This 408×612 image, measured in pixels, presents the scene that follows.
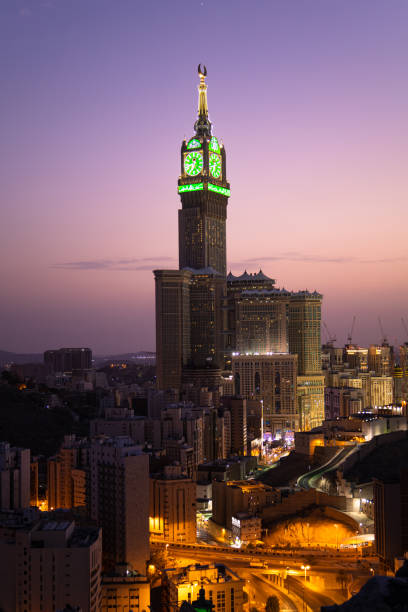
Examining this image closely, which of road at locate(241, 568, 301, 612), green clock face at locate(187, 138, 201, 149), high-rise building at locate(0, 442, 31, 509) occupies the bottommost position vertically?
road at locate(241, 568, 301, 612)

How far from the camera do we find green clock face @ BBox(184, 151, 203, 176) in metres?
79.2

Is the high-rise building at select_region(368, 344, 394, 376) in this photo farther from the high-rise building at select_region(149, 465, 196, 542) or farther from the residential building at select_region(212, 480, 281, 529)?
the high-rise building at select_region(149, 465, 196, 542)

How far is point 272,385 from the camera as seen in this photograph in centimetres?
7169

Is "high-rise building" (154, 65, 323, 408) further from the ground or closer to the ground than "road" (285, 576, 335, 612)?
further from the ground

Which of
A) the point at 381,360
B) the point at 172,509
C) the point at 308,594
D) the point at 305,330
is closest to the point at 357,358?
the point at 381,360

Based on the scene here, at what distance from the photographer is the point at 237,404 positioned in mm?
57188

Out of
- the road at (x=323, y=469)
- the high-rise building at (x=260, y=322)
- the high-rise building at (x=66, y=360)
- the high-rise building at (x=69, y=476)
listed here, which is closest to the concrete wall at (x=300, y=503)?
the road at (x=323, y=469)

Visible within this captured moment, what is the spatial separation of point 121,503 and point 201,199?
53116mm

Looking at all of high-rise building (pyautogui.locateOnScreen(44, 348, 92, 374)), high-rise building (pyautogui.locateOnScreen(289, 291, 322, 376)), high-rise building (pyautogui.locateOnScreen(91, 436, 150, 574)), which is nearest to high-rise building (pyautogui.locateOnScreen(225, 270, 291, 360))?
high-rise building (pyautogui.locateOnScreen(289, 291, 322, 376))

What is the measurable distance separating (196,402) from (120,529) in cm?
3286

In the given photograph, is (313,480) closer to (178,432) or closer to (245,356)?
(178,432)

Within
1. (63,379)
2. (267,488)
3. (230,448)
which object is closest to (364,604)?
(267,488)

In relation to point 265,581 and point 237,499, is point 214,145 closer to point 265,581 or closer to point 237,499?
point 237,499

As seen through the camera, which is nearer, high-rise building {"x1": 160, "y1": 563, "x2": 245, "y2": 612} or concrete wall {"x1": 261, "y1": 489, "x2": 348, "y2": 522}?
high-rise building {"x1": 160, "y1": 563, "x2": 245, "y2": 612}
